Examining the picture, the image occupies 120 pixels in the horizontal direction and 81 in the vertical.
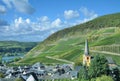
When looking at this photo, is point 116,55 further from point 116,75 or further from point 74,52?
point 116,75

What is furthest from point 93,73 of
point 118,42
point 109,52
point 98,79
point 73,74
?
point 118,42

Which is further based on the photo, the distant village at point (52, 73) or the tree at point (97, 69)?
the distant village at point (52, 73)

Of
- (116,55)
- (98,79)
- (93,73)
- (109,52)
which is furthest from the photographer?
(109,52)

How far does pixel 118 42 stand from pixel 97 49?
40.8 ft

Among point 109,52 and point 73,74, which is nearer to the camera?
point 73,74

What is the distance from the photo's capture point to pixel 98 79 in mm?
82438

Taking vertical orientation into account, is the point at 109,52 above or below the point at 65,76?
above

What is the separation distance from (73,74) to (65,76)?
14.8ft

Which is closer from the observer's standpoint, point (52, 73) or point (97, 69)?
point (97, 69)

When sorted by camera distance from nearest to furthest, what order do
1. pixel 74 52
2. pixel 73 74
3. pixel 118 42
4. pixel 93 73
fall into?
pixel 93 73 < pixel 73 74 < pixel 118 42 < pixel 74 52

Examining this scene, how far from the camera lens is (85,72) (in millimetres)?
91625

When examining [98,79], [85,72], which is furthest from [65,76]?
[98,79]

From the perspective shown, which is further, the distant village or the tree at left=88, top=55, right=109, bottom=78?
the distant village

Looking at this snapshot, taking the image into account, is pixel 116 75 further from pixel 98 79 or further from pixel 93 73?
pixel 98 79
